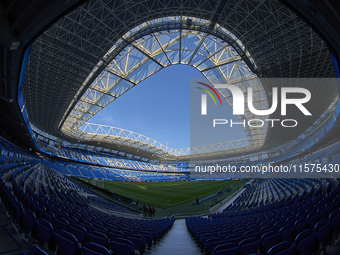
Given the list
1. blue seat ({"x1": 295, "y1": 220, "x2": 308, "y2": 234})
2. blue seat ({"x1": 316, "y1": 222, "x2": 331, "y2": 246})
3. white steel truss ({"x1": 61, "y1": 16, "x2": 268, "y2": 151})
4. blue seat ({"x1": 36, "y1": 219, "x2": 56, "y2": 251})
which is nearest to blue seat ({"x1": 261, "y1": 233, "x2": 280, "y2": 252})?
blue seat ({"x1": 316, "y1": 222, "x2": 331, "y2": 246})

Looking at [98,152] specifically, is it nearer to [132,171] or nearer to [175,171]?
[132,171]

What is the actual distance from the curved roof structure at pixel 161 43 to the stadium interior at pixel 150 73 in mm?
120

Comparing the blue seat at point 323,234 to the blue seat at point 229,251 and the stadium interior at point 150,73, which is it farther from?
the blue seat at point 229,251

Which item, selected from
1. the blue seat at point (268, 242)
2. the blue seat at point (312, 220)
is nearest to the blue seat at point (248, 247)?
the blue seat at point (268, 242)

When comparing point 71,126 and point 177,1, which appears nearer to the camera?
point 177,1

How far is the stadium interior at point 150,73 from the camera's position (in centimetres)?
390

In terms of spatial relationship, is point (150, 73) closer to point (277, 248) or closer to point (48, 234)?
point (48, 234)

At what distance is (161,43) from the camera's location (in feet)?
67.2

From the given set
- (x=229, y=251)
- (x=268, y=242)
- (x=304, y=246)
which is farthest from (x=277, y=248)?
(x=268, y=242)

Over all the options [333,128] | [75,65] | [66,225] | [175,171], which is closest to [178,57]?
[75,65]

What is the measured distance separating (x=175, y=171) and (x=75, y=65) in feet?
227

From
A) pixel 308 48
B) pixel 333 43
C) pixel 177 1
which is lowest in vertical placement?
pixel 333 43

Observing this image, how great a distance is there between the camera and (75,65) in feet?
59.5

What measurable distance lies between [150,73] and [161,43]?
482 centimetres
